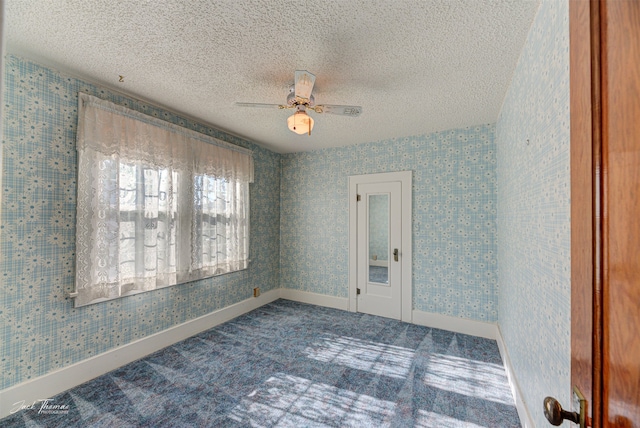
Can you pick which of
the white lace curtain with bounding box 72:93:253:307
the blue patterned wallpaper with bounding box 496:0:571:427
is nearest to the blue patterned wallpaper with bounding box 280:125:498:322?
the blue patterned wallpaper with bounding box 496:0:571:427

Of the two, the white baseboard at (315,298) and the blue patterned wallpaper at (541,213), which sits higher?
the blue patterned wallpaper at (541,213)

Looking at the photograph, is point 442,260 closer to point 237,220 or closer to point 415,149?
point 415,149

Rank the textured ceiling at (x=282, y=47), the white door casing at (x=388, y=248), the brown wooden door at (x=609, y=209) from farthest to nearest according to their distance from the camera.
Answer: the white door casing at (x=388, y=248) → the textured ceiling at (x=282, y=47) → the brown wooden door at (x=609, y=209)

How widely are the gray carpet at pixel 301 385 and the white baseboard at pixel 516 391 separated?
0.22 ft

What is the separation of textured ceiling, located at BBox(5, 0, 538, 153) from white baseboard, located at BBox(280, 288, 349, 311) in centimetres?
266

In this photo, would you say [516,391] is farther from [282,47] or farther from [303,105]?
[282,47]

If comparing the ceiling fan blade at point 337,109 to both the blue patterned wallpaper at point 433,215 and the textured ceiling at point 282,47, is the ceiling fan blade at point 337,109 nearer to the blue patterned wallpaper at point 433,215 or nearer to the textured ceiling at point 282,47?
the textured ceiling at point 282,47

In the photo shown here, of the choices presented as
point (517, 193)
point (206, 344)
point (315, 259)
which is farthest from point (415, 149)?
point (206, 344)

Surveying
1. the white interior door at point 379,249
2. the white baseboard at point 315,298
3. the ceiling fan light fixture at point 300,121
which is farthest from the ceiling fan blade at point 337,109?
the white baseboard at point 315,298

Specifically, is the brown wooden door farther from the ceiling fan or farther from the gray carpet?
the gray carpet

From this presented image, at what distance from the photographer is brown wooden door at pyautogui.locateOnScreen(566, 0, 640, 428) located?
22.9 inches

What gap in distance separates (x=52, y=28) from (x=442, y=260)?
391cm

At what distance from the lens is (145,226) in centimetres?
Answer: 268

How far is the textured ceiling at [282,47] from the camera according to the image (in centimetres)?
158
